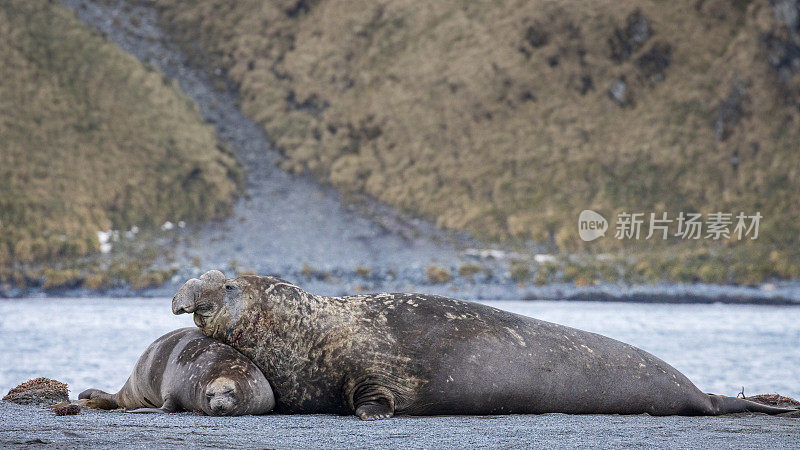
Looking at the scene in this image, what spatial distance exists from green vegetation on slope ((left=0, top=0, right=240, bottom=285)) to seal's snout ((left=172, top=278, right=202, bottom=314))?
32133 mm

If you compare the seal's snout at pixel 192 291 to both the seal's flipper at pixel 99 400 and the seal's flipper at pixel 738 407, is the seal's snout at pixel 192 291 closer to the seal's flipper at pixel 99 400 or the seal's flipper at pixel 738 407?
the seal's flipper at pixel 99 400

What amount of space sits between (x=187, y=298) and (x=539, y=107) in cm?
4255

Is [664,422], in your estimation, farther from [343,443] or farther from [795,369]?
[795,369]

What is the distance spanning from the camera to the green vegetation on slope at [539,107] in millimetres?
40156

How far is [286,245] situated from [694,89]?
73.0ft

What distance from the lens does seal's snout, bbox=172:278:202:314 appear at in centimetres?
518

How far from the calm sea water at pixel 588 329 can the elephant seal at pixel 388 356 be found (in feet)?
14.6

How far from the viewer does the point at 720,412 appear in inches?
238

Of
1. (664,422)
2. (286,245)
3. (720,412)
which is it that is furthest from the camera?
(286,245)

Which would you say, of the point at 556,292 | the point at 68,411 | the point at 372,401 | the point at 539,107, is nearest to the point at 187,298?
the point at 68,411

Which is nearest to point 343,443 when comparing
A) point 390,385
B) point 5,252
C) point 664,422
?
point 390,385

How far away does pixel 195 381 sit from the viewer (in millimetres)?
5344

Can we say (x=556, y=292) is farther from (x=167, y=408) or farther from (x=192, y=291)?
(x=192, y=291)

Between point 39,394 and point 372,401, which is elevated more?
point 372,401
